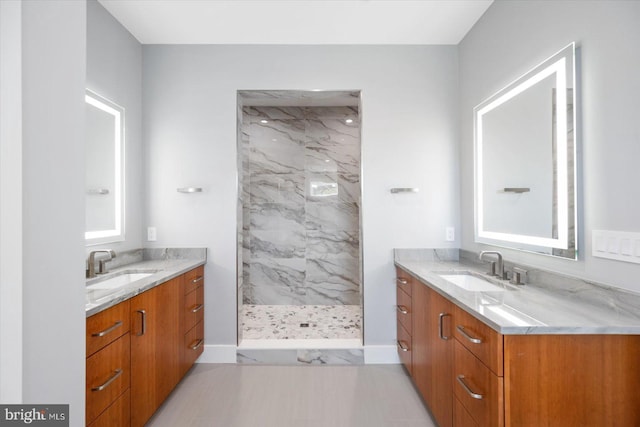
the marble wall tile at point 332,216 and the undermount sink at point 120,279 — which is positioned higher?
the marble wall tile at point 332,216

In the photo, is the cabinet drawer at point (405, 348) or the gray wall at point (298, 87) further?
the gray wall at point (298, 87)

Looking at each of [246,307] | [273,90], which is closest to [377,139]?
[273,90]

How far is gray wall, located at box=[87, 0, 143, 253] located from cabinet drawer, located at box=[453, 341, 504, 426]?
7.57ft

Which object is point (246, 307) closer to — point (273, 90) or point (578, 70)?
point (273, 90)

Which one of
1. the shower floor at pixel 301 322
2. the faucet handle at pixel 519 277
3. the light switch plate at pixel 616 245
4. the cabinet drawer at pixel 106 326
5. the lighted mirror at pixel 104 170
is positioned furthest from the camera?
the shower floor at pixel 301 322

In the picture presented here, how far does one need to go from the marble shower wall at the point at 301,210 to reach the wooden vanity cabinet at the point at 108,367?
259 cm

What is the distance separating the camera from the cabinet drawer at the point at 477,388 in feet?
3.83

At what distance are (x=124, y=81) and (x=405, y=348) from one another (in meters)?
3.03

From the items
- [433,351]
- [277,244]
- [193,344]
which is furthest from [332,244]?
[433,351]

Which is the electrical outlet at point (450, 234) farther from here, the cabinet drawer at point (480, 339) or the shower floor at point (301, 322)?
the cabinet drawer at point (480, 339)

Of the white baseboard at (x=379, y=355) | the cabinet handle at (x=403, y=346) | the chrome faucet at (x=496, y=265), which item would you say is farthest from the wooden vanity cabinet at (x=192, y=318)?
the chrome faucet at (x=496, y=265)

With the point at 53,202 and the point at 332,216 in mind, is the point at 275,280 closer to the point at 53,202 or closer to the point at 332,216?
the point at 332,216

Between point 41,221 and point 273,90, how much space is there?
2.30 m

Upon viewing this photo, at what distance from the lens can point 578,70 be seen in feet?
5.06
